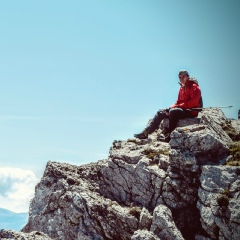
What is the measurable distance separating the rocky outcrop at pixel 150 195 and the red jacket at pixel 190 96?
5.91 ft

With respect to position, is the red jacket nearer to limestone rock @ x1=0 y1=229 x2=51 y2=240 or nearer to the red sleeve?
the red sleeve

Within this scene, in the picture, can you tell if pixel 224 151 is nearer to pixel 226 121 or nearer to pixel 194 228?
pixel 194 228

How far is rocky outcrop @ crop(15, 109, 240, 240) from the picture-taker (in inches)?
563

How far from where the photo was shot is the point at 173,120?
22.1 metres

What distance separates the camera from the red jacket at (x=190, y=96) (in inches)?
869

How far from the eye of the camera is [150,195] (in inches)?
683

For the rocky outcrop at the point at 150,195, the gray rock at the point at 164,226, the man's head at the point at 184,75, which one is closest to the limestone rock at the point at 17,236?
the rocky outcrop at the point at 150,195

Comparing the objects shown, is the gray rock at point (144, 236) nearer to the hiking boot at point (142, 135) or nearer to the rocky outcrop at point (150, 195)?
the rocky outcrop at point (150, 195)

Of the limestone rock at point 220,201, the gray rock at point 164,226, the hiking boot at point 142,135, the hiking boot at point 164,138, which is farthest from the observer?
the hiking boot at point 142,135

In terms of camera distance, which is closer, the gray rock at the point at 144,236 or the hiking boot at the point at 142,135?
the gray rock at the point at 144,236

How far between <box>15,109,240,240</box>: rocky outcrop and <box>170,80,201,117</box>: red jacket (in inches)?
71.0

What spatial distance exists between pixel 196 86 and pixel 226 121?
5.71 meters

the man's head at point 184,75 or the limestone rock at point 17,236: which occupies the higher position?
the man's head at point 184,75

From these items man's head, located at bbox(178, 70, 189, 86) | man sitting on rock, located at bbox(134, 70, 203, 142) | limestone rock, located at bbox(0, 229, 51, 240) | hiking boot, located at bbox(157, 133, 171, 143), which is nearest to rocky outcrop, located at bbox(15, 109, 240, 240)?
hiking boot, located at bbox(157, 133, 171, 143)
